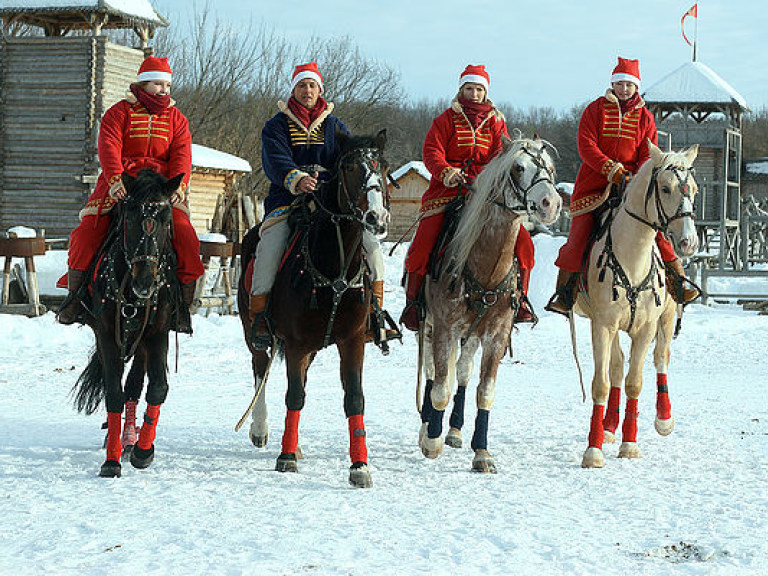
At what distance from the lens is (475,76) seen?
7980 mm

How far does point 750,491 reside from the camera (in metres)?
6.31

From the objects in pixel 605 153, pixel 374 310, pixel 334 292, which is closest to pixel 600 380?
pixel 374 310

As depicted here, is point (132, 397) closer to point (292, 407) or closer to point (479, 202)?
point (292, 407)

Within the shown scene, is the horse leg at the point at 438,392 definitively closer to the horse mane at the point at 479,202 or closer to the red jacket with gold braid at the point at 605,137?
the horse mane at the point at 479,202

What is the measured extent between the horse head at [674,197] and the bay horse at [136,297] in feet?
11.8

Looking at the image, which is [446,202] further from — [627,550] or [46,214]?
[46,214]

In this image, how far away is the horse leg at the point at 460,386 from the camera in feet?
25.7

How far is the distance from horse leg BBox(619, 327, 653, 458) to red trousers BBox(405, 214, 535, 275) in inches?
44.4

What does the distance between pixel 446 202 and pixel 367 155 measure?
1641mm

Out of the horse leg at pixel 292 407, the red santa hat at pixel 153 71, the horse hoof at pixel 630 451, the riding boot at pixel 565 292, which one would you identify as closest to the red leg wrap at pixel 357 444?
the horse leg at pixel 292 407

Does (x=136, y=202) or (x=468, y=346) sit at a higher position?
(x=136, y=202)

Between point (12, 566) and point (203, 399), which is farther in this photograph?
point (203, 399)

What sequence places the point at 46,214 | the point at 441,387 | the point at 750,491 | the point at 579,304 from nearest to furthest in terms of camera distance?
the point at 750,491 < the point at 441,387 < the point at 579,304 < the point at 46,214

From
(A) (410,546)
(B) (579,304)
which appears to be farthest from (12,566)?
(B) (579,304)
